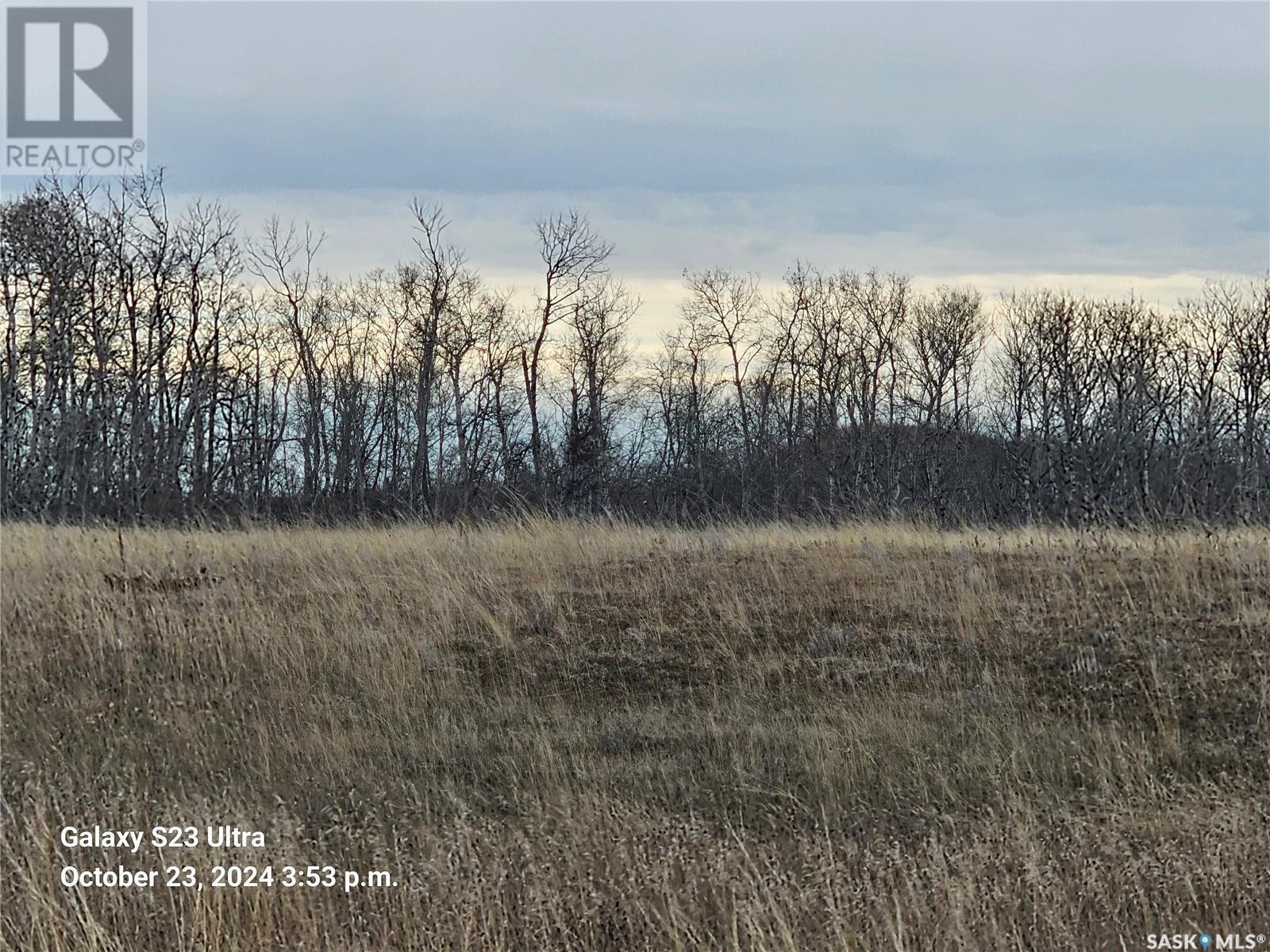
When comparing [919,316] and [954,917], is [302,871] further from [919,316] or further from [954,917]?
[919,316]

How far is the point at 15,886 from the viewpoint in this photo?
4.37 meters

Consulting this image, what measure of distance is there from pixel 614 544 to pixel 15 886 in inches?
292

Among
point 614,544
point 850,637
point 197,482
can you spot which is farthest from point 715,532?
point 197,482

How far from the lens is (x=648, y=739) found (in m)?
→ 6.38

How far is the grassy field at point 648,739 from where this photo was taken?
4.15 metres

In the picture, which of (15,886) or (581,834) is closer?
(15,886)

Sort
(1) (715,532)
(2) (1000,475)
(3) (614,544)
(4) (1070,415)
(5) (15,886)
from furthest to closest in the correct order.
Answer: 1. (2) (1000,475)
2. (4) (1070,415)
3. (1) (715,532)
4. (3) (614,544)
5. (5) (15,886)

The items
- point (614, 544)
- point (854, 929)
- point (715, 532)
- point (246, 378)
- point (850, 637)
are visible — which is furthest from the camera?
point (246, 378)

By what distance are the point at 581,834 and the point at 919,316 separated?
151 feet

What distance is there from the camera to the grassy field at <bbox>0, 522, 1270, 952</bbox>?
13.6ft

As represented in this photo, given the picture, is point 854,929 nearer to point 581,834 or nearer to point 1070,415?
point 581,834

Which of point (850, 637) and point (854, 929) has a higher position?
point (850, 637)

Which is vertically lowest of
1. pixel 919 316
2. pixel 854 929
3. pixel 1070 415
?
pixel 854 929

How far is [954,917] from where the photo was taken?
393cm
